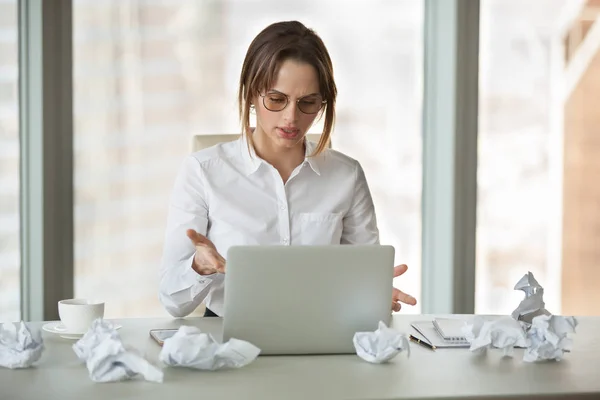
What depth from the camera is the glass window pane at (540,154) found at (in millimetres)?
3344

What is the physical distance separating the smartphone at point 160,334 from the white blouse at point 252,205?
1.32ft

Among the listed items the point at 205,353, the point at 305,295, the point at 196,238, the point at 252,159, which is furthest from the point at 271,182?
the point at 205,353

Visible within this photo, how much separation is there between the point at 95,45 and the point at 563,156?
7.03ft

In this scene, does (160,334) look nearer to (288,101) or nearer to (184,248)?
(184,248)

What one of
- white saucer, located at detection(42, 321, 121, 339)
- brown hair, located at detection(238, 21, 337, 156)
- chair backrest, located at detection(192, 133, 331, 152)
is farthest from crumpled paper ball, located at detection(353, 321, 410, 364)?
chair backrest, located at detection(192, 133, 331, 152)

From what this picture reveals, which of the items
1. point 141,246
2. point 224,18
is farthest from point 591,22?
point 141,246

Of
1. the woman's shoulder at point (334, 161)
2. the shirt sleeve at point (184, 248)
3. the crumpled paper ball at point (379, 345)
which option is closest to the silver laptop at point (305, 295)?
the crumpled paper ball at point (379, 345)

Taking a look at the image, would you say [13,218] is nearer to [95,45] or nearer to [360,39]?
[95,45]

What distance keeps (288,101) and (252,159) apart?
271 mm

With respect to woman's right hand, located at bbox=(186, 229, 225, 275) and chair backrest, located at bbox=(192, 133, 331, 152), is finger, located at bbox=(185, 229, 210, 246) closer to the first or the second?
woman's right hand, located at bbox=(186, 229, 225, 275)

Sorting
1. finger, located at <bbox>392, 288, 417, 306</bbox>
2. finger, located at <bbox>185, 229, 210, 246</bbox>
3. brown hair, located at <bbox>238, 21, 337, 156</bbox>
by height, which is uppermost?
brown hair, located at <bbox>238, 21, 337, 156</bbox>

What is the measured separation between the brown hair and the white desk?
83 cm

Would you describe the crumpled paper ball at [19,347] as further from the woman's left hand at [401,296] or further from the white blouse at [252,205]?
the woman's left hand at [401,296]

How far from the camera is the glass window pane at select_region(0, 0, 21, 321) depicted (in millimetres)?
2709
